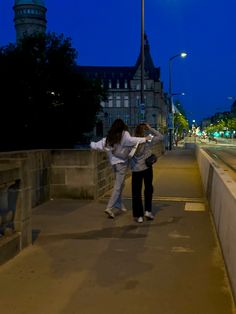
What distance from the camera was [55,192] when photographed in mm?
12016

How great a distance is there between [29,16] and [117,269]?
421ft

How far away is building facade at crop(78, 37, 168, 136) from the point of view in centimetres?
13875

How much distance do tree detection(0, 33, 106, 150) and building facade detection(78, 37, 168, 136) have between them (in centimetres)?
8090

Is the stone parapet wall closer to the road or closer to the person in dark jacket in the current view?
the person in dark jacket

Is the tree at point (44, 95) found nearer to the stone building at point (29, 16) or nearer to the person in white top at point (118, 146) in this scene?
the person in white top at point (118, 146)

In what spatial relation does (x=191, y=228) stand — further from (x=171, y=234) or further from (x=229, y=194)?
(x=229, y=194)

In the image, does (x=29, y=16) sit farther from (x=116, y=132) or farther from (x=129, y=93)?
(x=116, y=132)

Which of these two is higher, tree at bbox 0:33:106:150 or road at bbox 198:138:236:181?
tree at bbox 0:33:106:150

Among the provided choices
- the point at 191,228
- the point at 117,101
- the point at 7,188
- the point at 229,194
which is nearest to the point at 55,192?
the point at 191,228

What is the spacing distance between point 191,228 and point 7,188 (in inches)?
137

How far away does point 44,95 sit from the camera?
51875 millimetres

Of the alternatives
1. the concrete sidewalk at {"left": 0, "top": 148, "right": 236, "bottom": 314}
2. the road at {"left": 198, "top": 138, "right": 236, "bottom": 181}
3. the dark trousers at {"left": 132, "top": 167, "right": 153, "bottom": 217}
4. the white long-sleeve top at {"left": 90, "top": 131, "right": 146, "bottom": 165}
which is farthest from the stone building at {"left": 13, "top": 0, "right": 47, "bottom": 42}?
the concrete sidewalk at {"left": 0, "top": 148, "right": 236, "bottom": 314}

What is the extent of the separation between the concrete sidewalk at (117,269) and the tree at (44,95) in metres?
41.7

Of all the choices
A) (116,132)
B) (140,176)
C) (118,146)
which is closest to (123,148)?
(118,146)
